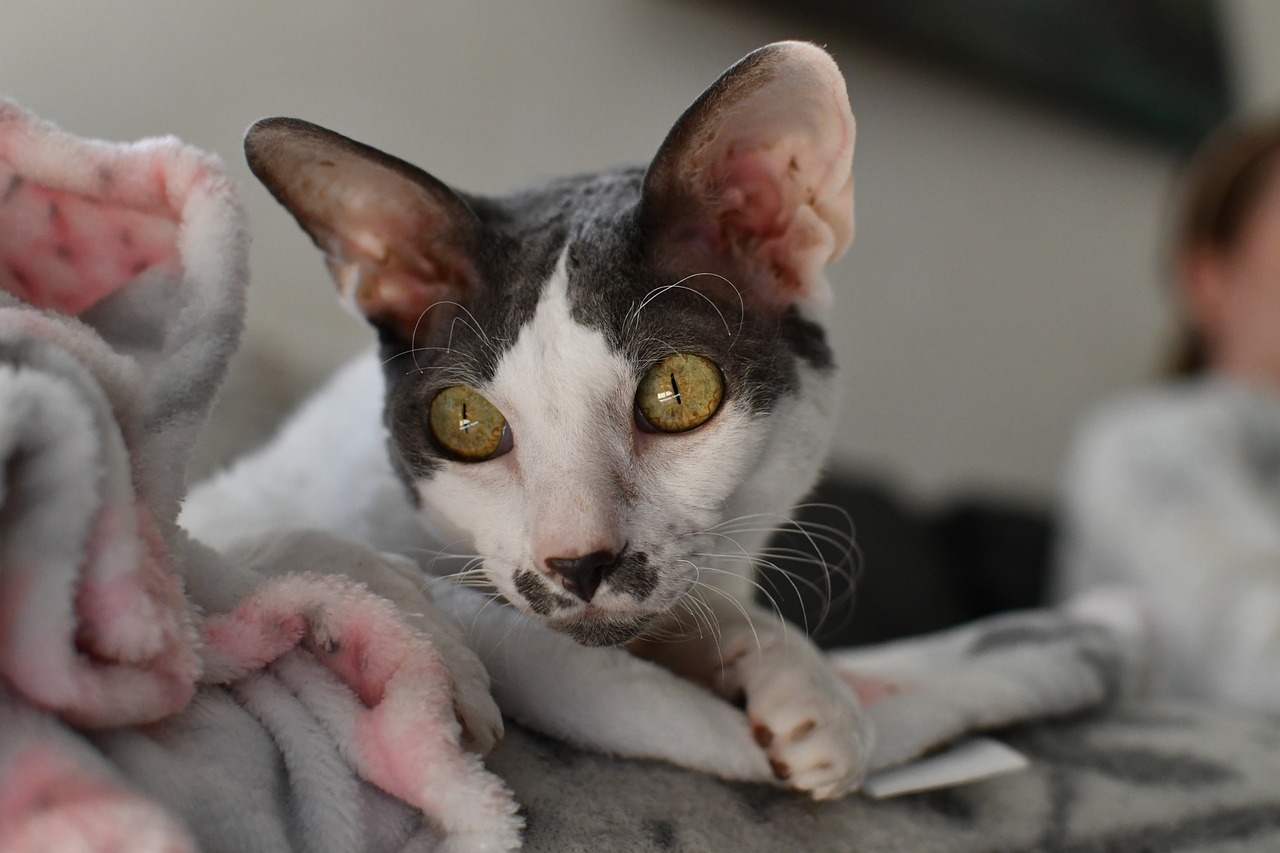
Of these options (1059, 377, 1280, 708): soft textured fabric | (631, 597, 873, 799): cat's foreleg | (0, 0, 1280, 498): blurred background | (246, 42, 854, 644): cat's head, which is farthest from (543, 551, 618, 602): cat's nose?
(1059, 377, 1280, 708): soft textured fabric

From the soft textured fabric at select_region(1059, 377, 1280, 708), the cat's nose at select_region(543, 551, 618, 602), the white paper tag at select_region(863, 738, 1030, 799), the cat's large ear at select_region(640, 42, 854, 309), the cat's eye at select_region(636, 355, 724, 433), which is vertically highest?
the cat's large ear at select_region(640, 42, 854, 309)

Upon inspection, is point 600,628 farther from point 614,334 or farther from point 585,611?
point 614,334

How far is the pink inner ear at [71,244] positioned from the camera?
1.54ft

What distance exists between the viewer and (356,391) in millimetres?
776

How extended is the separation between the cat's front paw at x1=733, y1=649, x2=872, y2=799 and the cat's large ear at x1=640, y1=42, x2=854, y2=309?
0.25m

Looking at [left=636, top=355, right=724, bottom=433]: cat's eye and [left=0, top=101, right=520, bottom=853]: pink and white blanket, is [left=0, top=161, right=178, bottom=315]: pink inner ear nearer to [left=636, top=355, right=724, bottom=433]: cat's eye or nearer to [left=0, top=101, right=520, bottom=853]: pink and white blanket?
[left=0, top=101, right=520, bottom=853]: pink and white blanket

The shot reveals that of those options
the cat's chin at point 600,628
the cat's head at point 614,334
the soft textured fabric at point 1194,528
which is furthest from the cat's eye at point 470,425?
the soft textured fabric at point 1194,528

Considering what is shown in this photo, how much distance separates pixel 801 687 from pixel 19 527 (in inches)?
16.3

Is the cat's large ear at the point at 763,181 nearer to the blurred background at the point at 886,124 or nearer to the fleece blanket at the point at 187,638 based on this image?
the blurred background at the point at 886,124

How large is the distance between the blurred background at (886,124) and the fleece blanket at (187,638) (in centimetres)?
5

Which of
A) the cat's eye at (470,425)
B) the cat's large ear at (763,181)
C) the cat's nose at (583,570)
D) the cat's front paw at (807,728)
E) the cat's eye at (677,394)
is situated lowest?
the cat's front paw at (807,728)

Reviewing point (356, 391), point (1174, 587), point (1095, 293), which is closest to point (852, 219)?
point (356, 391)

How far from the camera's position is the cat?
0.54 metres

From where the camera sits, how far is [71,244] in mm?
482
